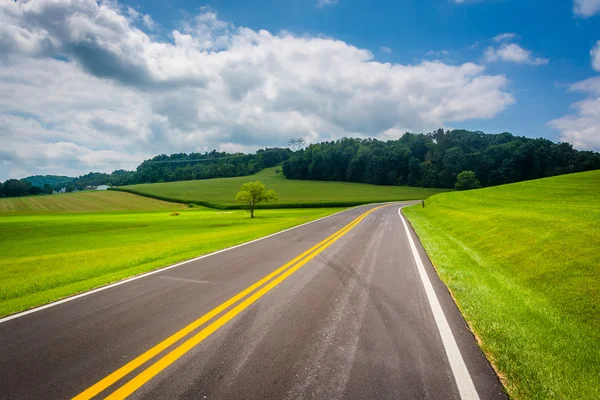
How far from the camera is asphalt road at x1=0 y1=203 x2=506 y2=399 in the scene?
3174 millimetres

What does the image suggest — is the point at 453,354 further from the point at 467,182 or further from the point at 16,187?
the point at 16,187

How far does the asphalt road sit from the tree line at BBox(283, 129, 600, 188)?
105782mm

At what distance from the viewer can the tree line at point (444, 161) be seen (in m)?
91.8

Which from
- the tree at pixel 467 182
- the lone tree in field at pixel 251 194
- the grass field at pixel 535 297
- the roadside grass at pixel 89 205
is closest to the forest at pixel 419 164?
the tree at pixel 467 182

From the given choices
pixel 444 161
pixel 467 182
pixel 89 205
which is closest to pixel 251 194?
pixel 89 205

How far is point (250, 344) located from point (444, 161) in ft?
372

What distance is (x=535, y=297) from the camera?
595 cm

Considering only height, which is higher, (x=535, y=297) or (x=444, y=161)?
(x=444, y=161)

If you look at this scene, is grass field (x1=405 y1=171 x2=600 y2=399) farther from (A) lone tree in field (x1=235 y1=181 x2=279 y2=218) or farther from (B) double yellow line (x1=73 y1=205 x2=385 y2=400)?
(A) lone tree in field (x1=235 y1=181 x2=279 y2=218)

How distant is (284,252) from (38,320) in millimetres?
7017

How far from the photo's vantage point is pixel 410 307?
17.8ft

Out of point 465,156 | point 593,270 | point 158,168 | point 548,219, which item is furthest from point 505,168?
point 158,168

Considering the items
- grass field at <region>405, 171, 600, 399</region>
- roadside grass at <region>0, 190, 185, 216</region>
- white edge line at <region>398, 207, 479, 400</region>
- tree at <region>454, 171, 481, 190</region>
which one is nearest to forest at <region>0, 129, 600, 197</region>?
tree at <region>454, 171, 481, 190</region>

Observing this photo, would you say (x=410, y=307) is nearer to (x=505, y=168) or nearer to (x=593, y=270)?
(x=593, y=270)
